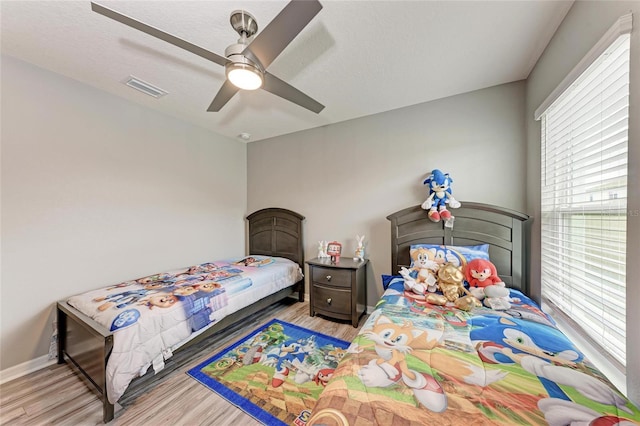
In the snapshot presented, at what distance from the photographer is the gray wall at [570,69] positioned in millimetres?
928

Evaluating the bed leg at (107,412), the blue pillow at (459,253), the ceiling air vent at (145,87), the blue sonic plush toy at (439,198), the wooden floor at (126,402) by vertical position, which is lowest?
the wooden floor at (126,402)

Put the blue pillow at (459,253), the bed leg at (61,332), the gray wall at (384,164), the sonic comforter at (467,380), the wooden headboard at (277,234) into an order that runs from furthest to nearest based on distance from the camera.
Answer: the wooden headboard at (277,234) → the gray wall at (384,164) → the blue pillow at (459,253) → the bed leg at (61,332) → the sonic comforter at (467,380)

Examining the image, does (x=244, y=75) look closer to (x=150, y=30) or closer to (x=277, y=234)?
(x=150, y=30)

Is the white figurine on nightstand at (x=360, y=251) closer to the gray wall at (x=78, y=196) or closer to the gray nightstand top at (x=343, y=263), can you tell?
the gray nightstand top at (x=343, y=263)

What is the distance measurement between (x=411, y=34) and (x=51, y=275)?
356 centimetres

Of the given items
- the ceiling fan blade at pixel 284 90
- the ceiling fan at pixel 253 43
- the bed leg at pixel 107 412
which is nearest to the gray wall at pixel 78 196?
the bed leg at pixel 107 412

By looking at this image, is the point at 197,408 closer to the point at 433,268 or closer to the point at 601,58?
the point at 433,268

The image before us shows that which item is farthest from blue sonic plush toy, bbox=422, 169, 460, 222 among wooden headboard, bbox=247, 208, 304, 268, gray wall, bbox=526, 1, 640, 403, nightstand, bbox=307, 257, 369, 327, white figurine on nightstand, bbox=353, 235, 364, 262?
wooden headboard, bbox=247, 208, 304, 268

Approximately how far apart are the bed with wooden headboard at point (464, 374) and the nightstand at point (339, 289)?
3.05 feet

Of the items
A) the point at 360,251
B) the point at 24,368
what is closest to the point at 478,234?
the point at 360,251

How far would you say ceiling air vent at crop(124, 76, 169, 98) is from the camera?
2.18 m

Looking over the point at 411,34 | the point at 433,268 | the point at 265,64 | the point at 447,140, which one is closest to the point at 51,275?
the point at 265,64

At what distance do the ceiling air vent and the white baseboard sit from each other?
2.56 m

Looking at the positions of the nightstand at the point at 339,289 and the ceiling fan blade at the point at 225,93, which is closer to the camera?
the ceiling fan blade at the point at 225,93
